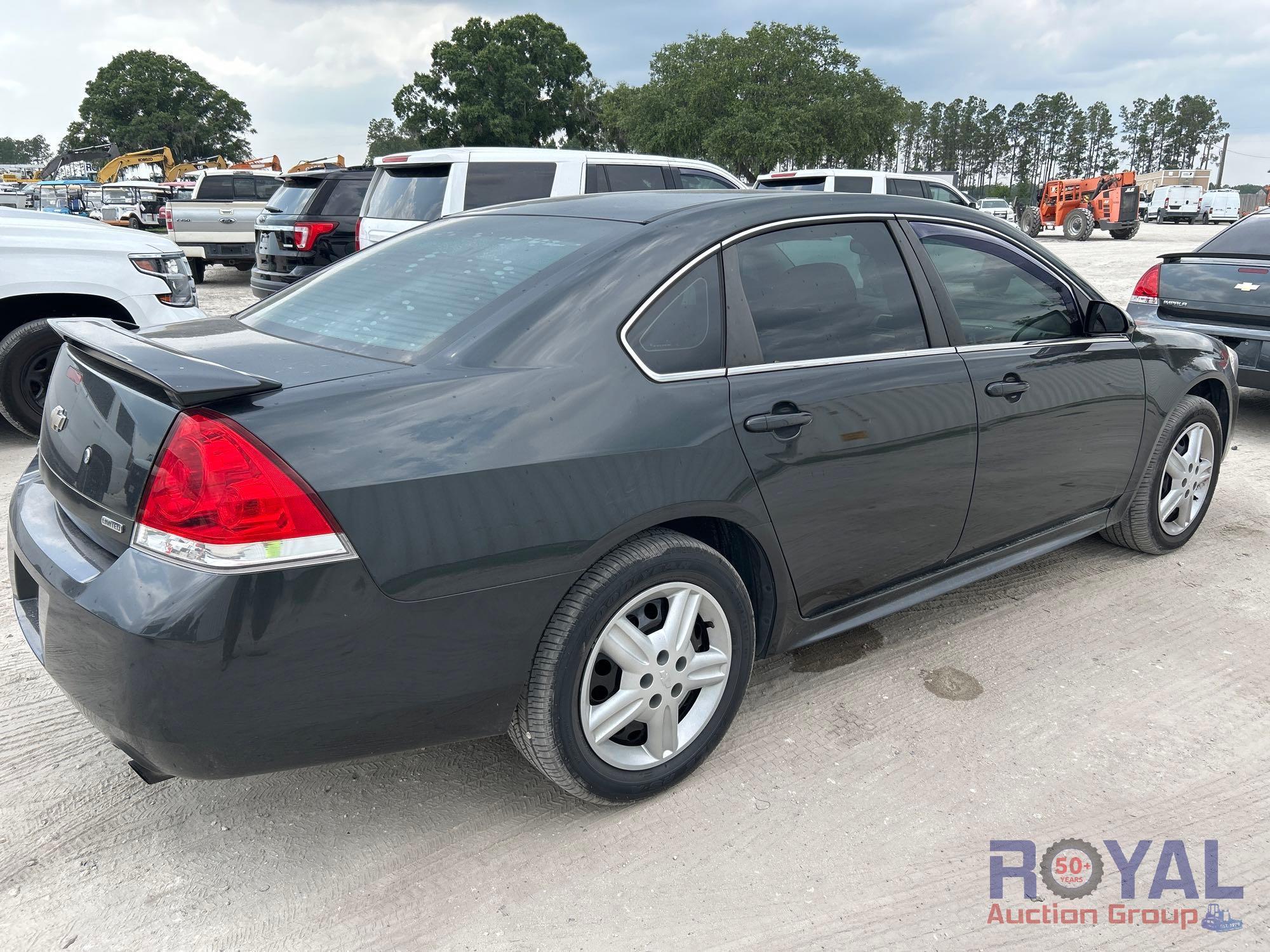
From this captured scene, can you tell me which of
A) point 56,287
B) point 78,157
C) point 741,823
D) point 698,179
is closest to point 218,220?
point 698,179

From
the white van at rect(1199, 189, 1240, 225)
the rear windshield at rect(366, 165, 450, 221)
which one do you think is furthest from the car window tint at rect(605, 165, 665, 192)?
the white van at rect(1199, 189, 1240, 225)

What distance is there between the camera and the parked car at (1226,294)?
6.32 m

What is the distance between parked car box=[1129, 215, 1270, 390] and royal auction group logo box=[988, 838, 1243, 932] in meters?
5.01

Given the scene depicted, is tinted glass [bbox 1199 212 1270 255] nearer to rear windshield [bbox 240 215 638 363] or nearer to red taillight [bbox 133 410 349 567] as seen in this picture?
rear windshield [bbox 240 215 638 363]

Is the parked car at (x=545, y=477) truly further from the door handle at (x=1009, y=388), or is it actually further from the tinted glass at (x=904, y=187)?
the tinted glass at (x=904, y=187)

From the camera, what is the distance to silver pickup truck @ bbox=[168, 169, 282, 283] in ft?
52.2

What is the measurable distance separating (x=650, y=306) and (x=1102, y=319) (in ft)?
7.18

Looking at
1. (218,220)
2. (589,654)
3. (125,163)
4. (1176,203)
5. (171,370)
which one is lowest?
(589,654)

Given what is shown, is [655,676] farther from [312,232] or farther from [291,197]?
[291,197]

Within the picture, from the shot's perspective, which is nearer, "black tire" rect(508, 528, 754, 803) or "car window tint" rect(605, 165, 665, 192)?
"black tire" rect(508, 528, 754, 803)

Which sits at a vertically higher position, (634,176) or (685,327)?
(634,176)

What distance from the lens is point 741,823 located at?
8.30 ft

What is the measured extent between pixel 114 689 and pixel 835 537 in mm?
1930

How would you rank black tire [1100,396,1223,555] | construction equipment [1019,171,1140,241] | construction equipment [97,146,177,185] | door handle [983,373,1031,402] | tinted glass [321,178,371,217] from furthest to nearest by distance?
1. construction equipment [97,146,177,185]
2. construction equipment [1019,171,1140,241]
3. tinted glass [321,178,371,217]
4. black tire [1100,396,1223,555]
5. door handle [983,373,1031,402]
